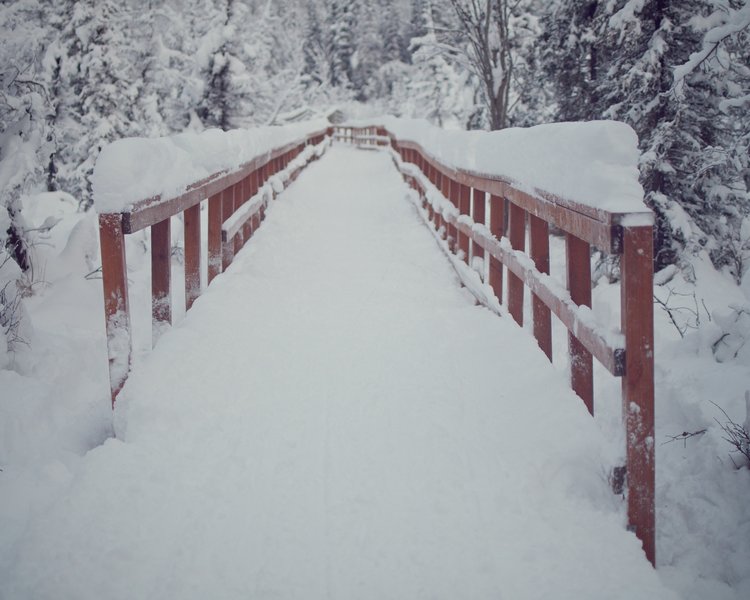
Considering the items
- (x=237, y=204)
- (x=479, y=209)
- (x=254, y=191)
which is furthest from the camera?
(x=254, y=191)

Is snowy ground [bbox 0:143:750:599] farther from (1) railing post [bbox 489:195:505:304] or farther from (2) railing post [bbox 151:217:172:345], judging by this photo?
(1) railing post [bbox 489:195:505:304]

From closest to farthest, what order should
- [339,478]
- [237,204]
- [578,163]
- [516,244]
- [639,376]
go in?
[639,376], [578,163], [339,478], [516,244], [237,204]

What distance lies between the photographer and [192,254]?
16.8 ft

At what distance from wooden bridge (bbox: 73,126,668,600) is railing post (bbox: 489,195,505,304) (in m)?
0.01

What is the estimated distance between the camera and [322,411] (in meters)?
3.70

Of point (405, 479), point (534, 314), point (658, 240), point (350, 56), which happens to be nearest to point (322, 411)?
point (405, 479)

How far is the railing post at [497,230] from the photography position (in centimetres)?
534

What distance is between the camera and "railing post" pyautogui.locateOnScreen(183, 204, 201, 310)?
501cm

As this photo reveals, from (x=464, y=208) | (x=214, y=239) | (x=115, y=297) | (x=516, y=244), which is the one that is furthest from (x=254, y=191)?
(x=115, y=297)

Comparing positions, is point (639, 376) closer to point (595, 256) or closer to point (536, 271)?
point (536, 271)

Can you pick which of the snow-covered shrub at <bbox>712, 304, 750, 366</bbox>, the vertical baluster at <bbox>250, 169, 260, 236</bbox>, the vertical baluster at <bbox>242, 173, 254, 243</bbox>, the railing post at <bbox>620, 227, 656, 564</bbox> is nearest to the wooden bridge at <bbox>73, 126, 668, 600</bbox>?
the railing post at <bbox>620, 227, 656, 564</bbox>

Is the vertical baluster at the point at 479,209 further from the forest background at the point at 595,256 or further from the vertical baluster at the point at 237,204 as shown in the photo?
the vertical baluster at the point at 237,204

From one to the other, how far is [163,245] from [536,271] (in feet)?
8.32

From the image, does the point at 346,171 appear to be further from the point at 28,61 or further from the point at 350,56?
the point at 350,56
